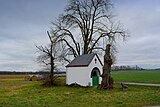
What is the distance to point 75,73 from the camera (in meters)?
40.1

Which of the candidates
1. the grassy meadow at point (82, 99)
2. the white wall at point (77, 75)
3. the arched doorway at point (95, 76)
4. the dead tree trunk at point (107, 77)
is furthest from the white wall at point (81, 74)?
the grassy meadow at point (82, 99)

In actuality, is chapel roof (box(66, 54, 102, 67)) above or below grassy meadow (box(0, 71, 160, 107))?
above

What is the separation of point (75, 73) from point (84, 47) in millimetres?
10469

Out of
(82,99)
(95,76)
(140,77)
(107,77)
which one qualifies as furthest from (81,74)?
(140,77)

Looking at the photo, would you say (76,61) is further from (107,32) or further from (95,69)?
(107,32)

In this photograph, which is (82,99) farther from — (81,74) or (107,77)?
(81,74)

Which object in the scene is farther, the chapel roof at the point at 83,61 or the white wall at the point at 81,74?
the chapel roof at the point at 83,61

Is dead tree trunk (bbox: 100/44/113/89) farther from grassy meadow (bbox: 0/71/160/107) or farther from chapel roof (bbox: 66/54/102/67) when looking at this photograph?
grassy meadow (bbox: 0/71/160/107)

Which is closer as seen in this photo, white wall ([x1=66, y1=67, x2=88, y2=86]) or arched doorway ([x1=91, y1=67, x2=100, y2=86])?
white wall ([x1=66, y1=67, x2=88, y2=86])

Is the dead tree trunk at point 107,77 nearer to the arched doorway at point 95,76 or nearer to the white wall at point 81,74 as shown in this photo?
the white wall at point 81,74

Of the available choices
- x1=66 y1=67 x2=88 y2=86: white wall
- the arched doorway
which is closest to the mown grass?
the arched doorway

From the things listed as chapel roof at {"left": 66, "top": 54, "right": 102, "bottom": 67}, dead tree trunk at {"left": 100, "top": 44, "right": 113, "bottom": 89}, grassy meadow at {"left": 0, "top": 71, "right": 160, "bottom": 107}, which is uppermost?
chapel roof at {"left": 66, "top": 54, "right": 102, "bottom": 67}

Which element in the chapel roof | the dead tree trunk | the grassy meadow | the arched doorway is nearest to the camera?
the grassy meadow

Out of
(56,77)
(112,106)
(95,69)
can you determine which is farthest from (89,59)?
(112,106)
